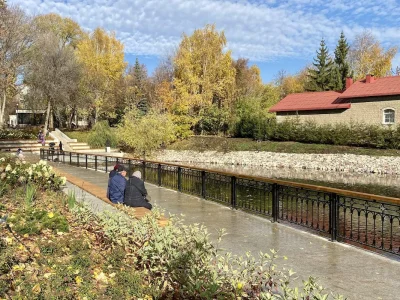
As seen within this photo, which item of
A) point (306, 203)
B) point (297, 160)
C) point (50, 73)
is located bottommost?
point (297, 160)

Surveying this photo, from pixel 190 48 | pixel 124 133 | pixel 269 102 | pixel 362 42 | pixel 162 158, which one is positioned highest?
pixel 362 42

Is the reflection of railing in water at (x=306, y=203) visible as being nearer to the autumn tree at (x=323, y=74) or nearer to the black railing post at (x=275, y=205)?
the black railing post at (x=275, y=205)

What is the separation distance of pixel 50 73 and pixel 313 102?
93.9 ft

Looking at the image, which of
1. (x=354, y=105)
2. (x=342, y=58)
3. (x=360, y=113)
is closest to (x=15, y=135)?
(x=354, y=105)

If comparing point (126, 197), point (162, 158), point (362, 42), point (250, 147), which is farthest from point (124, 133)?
point (362, 42)

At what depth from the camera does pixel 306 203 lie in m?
7.82

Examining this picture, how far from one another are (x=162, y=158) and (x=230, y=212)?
31260 mm

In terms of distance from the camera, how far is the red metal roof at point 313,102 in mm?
38906

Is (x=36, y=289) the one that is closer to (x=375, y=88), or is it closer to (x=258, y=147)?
(x=258, y=147)

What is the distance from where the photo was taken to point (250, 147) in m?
39.0

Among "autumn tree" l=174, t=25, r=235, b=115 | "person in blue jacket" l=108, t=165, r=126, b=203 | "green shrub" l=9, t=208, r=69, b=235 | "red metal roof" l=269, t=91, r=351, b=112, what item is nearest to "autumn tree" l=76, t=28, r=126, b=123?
"autumn tree" l=174, t=25, r=235, b=115

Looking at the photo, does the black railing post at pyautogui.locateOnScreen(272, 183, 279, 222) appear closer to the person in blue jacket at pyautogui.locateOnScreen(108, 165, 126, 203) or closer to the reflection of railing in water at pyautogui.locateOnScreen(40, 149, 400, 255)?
the reflection of railing in water at pyautogui.locateOnScreen(40, 149, 400, 255)

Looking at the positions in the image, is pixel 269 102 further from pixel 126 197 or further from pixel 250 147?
pixel 126 197

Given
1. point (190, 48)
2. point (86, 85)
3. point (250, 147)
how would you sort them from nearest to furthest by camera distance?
point (250, 147)
point (190, 48)
point (86, 85)
